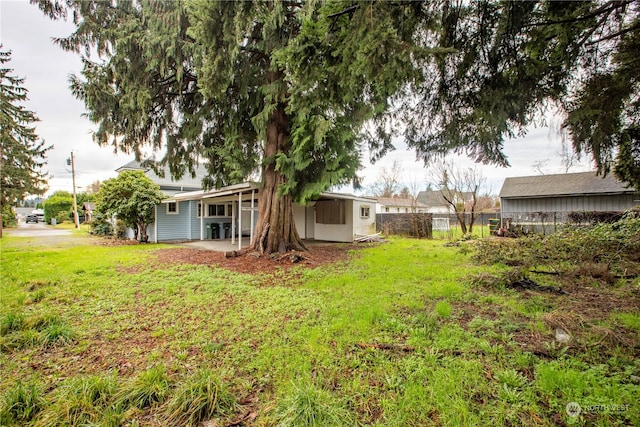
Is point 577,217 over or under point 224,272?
over

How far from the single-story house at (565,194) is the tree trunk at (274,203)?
12968 mm

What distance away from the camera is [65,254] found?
32.4 feet

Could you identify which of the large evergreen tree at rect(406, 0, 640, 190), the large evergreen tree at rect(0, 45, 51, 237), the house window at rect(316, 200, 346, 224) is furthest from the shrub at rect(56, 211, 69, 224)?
the large evergreen tree at rect(406, 0, 640, 190)

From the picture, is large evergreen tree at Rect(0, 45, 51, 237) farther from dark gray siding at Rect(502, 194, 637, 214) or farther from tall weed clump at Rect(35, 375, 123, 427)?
dark gray siding at Rect(502, 194, 637, 214)

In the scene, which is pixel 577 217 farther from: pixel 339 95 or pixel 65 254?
pixel 65 254

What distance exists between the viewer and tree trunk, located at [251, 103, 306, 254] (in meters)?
9.01

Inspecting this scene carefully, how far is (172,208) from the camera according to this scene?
14.9 metres

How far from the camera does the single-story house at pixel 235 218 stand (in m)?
14.1

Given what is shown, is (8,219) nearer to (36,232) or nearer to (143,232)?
(36,232)

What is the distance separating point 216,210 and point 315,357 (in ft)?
47.0

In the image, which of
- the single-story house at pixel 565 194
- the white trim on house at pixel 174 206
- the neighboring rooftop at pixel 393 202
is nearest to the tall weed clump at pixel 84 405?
the white trim on house at pixel 174 206

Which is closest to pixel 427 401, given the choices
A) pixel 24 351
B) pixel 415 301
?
pixel 415 301

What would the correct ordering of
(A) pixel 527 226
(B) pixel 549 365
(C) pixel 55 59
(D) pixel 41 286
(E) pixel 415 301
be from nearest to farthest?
(B) pixel 549 365, (E) pixel 415 301, (D) pixel 41 286, (C) pixel 55 59, (A) pixel 527 226

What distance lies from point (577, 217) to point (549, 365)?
13.9 m
